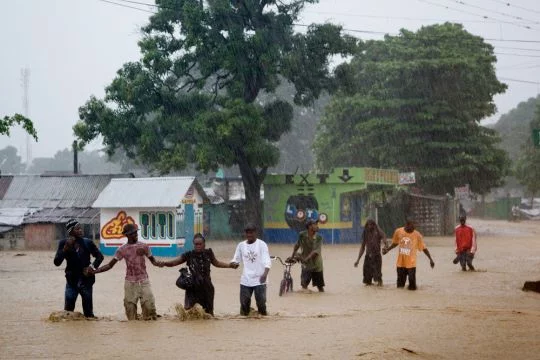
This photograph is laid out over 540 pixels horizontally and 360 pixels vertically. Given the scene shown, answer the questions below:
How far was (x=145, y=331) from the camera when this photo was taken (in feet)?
37.8

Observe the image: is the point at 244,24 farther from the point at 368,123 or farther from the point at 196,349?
the point at 196,349

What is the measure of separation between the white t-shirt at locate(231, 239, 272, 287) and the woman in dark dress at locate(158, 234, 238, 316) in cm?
Answer: 30

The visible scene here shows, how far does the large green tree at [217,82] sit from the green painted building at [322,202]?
2.25 m

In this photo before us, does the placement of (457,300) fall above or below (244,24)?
below

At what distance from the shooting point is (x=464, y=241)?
895 inches

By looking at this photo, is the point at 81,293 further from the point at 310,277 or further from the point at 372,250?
the point at 372,250

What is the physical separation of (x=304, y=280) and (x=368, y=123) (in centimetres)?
3083

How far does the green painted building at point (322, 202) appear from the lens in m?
40.7

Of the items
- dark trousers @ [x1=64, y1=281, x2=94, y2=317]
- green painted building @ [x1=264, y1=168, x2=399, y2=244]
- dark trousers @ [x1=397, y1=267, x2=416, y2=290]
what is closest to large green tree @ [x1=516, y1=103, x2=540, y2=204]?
green painted building @ [x1=264, y1=168, x2=399, y2=244]

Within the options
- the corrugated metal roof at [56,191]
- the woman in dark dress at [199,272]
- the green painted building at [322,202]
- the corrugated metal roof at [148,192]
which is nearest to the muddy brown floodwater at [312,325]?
the woman in dark dress at [199,272]

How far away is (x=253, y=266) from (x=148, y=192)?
2079 centimetres

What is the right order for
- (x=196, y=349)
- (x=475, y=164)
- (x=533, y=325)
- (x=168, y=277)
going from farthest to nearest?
1. (x=475, y=164)
2. (x=168, y=277)
3. (x=533, y=325)
4. (x=196, y=349)

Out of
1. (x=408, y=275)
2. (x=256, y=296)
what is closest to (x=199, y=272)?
(x=256, y=296)

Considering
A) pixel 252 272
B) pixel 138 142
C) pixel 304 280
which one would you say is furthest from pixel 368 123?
pixel 252 272
